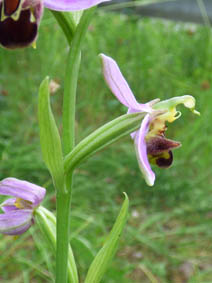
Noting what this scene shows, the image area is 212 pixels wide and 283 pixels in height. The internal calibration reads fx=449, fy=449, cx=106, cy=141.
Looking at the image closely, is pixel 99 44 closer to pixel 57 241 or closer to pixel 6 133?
pixel 6 133

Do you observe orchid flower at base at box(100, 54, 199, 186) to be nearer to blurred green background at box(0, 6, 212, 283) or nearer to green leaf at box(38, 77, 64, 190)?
green leaf at box(38, 77, 64, 190)

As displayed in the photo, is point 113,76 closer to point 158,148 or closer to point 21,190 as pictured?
point 158,148

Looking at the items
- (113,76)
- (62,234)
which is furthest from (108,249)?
(113,76)

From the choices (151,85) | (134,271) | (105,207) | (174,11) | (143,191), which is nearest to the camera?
(134,271)

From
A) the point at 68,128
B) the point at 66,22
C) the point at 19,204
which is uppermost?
the point at 66,22

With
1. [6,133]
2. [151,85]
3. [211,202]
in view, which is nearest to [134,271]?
[211,202]

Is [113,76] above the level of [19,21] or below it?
below
